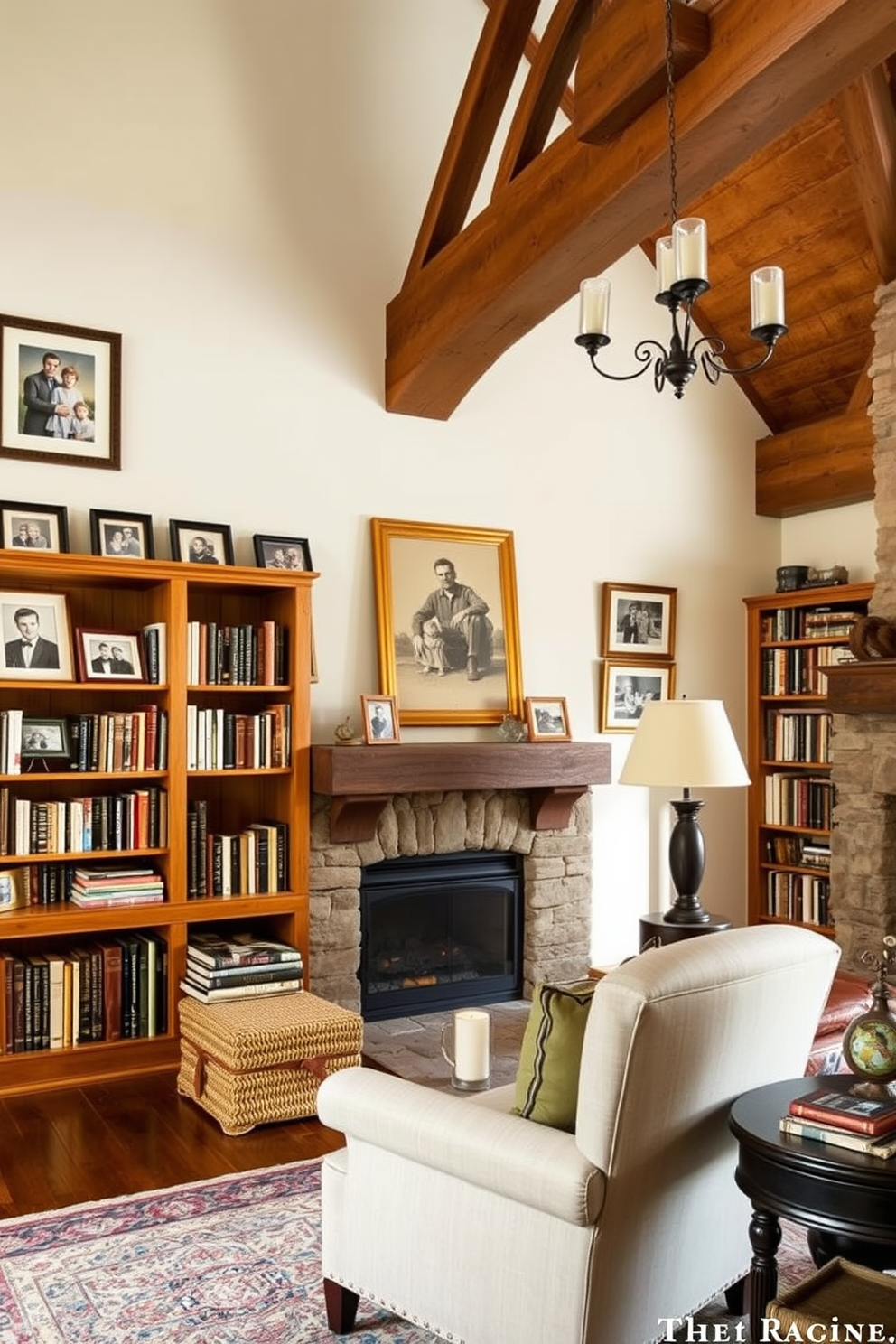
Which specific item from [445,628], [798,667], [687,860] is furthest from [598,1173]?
[798,667]

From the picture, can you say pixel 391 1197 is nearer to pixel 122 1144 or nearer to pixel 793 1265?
pixel 793 1265

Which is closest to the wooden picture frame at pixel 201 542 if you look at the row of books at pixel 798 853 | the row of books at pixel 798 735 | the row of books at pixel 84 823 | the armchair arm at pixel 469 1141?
the row of books at pixel 84 823

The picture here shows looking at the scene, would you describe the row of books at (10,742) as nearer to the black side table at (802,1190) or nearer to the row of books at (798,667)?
the black side table at (802,1190)

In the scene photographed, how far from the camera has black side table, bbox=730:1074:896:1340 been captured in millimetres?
1979

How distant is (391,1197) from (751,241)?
5.07 m

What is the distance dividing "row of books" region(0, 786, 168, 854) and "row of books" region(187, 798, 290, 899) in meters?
0.16

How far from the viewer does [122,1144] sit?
3.70 metres

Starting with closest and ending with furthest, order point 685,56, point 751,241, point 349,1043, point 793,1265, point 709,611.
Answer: point 793,1265, point 685,56, point 349,1043, point 751,241, point 709,611

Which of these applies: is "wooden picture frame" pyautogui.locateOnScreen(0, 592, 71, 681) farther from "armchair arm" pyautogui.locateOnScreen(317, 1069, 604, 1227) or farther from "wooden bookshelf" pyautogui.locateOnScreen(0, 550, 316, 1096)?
"armchair arm" pyautogui.locateOnScreen(317, 1069, 604, 1227)

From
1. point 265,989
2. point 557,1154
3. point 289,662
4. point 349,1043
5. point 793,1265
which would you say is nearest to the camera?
point 557,1154

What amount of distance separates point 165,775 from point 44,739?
473 mm

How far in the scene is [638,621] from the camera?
243 inches

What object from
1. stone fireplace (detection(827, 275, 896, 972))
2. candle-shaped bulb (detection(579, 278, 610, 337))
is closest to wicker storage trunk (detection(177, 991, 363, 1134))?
candle-shaped bulb (detection(579, 278, 610, 337))

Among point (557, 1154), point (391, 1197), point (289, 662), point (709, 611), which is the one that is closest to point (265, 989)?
point (289, 662)
